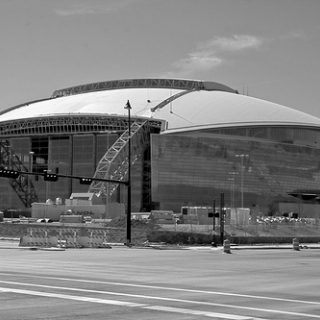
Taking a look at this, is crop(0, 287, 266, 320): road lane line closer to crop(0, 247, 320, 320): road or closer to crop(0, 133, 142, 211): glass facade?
crop(0, 247, 320, 320): road

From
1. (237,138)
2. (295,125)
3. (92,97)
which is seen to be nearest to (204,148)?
(237,138)

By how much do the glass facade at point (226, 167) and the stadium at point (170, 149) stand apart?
16cm

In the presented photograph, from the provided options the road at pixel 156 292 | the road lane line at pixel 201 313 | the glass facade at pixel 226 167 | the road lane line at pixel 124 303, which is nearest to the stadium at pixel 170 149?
the glass facade at pixel 226 167

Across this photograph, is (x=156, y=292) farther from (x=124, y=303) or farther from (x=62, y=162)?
(x=62, y=162)

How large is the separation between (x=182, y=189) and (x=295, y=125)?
22.5 meters

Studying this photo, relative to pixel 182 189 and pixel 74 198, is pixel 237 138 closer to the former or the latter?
pixel 182 189

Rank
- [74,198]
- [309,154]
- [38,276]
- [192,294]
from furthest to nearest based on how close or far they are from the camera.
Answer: [309,154]
[74,198]
[38,276]
[192,294]

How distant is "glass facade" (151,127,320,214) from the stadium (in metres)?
0.16

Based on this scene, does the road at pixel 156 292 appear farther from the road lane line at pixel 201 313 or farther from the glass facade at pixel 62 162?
the glass facade at pixel 62 162

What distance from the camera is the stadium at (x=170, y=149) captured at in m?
111

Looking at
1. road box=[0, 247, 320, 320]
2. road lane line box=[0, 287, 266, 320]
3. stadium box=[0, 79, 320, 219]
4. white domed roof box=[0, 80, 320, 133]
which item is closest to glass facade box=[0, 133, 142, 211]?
stadium box=[0, 79, 320, 219]

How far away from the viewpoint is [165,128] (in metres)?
111

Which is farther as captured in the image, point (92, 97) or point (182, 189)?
point (92, 97)

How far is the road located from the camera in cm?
1473
